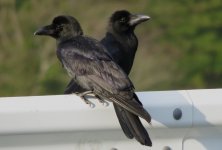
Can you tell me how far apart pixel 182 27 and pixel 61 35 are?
7.53 m

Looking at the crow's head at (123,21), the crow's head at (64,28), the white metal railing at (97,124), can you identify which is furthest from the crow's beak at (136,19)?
the white metal railing at (97,124)

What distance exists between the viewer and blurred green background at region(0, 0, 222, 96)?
12.5m

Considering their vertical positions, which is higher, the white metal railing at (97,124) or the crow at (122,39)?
the white metal railing at (97,124)

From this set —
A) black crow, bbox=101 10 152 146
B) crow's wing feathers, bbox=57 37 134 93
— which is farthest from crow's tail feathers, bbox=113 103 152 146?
black crow, bbox=101 10 152 146

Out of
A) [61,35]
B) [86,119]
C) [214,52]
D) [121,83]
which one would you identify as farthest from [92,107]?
[214,52]

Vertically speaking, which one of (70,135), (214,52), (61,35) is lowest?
(214,52)

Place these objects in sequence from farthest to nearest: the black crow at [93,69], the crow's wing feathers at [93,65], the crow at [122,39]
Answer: the crow at [122,39] → the crow's wing feathers at [93,65] → the black crow at [93,69]

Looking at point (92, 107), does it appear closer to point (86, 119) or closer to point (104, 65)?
point (86, 119)

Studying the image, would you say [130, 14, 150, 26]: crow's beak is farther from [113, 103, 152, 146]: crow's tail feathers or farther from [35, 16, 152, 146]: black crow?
[113, 103, 152, 146]: crow's tail feathers

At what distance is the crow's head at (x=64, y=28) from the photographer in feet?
20.7

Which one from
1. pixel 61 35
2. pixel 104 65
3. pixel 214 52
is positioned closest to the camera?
pixel 104 65

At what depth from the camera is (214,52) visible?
13125 mm

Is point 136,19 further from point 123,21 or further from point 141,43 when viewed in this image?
point 141,43

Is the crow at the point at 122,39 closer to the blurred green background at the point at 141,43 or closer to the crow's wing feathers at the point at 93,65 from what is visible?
the crow's wing feathers at the point at 93,65
